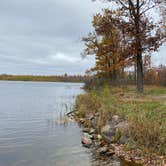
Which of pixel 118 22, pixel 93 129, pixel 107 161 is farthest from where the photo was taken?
pixel 118 22

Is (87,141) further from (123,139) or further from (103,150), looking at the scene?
(123,139)

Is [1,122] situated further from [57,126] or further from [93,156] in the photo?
[93,156]

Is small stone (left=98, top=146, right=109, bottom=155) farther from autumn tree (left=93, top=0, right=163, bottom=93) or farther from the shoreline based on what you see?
autumn tree (left=93, top=0, right=163, bottom=93)

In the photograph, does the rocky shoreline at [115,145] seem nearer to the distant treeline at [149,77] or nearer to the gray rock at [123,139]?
the gray rock at [123,139]

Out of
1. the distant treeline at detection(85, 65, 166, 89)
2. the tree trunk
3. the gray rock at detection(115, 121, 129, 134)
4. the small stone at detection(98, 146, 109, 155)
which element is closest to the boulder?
the small stone at detection(98, 146, 109, 155)

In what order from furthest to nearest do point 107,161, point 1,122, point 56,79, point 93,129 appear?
point 56,79 < point 1,122 < point 93,129 < point 107,161

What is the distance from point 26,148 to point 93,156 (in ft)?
9.96

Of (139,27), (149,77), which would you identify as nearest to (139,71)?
(139,27)

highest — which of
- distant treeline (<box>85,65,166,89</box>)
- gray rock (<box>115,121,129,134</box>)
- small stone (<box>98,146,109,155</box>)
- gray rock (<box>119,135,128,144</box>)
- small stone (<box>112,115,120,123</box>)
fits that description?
distant treeline (<box>85,65,166,89</box>)

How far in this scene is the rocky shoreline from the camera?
7.88 metres

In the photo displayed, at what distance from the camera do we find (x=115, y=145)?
962 centimetres

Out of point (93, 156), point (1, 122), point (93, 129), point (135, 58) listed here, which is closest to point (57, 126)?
point (93, 129)

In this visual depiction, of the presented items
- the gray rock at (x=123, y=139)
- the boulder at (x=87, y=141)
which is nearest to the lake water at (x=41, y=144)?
the boulder at (x=87, y=141)

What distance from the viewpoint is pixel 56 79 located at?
153m
